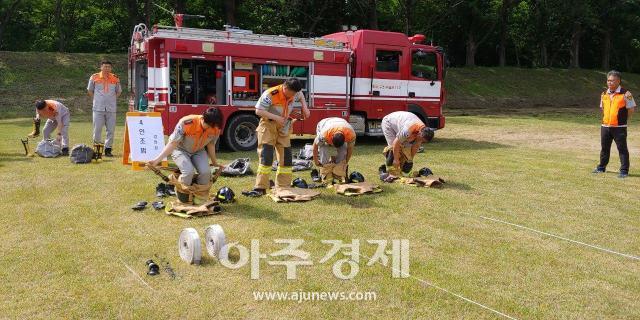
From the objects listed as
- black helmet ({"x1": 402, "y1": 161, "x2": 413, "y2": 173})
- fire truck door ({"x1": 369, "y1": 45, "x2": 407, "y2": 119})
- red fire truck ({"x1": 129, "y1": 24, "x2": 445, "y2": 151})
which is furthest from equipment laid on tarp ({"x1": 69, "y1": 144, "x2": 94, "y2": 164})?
fire truck door ({"x1": 369, "y1": 45, "x2": 407, "y2": 119})

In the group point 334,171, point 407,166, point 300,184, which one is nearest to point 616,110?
point 407,166

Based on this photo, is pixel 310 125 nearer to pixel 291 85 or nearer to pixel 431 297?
pixel 291 85

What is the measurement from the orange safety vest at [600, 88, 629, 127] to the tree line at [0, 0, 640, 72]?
23.8 metres

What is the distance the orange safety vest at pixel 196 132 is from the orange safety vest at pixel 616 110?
7.31m

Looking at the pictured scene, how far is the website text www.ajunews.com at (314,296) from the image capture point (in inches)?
171

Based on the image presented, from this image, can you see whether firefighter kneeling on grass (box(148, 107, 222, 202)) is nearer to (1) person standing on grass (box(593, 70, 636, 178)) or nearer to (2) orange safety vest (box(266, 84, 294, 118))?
(2) orange safety vest (box(266, 84, 294, 118))

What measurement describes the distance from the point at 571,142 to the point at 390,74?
565cm

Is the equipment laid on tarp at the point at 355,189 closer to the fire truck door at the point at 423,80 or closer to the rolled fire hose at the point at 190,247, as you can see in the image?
the rolled fire hose at the point at 190,247

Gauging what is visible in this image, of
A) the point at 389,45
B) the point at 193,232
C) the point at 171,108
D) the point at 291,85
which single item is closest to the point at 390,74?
the point at 389,45

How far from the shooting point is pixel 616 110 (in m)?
10.0

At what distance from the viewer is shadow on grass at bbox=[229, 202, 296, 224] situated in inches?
255

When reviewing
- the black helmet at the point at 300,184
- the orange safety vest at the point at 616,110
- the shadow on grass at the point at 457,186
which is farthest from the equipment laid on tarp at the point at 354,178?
the orange safety vest at the point at 616,110

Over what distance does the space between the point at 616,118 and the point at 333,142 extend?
5.63 m

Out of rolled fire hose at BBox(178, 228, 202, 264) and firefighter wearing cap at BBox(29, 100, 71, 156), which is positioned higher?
firefighter wearing cap at BBox(29, 100, 71, 156)
